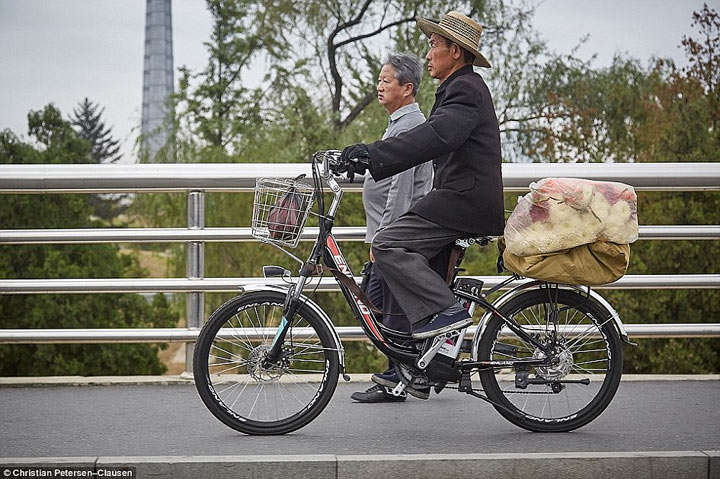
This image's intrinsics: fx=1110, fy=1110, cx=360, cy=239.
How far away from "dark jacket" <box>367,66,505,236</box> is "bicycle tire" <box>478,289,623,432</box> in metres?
0.46

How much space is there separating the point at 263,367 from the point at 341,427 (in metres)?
0.51

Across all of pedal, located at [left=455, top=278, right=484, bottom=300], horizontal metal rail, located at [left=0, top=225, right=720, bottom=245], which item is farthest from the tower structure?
pedal, located at [left=455, top=278, right=484, bottom=300]

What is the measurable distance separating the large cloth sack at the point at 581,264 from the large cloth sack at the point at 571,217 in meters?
0.05

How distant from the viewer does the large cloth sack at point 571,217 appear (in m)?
5.19

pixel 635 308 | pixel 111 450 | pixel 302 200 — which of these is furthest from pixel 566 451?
pixel 635 308

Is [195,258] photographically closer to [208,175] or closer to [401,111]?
[208,175]

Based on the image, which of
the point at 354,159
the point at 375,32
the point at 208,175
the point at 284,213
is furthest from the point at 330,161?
the point at 375,32

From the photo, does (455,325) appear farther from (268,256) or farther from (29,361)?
(29,361)

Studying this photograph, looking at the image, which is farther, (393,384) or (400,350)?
(393,384)

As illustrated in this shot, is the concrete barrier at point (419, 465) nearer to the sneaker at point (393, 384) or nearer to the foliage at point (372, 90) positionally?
the sneaker at point (393, 384)

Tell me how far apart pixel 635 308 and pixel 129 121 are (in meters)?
14.2

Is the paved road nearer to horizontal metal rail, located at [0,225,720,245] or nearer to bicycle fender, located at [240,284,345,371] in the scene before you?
bicycle fender, located at [240,284,345,371]

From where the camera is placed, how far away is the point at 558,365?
5.44m

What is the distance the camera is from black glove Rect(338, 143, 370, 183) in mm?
5066
